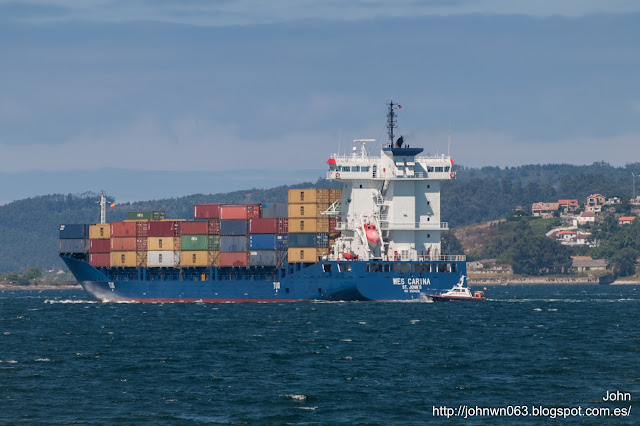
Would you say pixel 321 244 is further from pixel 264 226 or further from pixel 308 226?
pixel 264 226

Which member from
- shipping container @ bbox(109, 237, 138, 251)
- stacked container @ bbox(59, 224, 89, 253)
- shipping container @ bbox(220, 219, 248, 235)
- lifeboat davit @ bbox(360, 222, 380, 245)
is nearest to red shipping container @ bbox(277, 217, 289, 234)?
shipping container @ bbox(220, 219, 248, 235)

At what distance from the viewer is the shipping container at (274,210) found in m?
97.8

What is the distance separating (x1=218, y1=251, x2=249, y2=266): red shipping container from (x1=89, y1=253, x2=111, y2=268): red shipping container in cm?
1324

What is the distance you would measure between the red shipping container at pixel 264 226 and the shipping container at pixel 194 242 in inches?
209

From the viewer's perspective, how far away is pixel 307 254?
307 ft

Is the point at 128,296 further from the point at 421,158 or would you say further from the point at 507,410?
the point at 507,410

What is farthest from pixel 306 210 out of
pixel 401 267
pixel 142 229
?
pixel 142 229

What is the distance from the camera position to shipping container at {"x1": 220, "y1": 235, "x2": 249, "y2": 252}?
9894cm

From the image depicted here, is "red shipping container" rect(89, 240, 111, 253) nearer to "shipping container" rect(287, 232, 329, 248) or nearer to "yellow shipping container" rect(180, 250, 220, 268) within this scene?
"yellow shipping container" rect(180, 250, 220, 268)

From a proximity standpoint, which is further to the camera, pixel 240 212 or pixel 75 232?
pixel 75 232

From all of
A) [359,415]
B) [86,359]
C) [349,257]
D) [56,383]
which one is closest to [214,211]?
[349,257]

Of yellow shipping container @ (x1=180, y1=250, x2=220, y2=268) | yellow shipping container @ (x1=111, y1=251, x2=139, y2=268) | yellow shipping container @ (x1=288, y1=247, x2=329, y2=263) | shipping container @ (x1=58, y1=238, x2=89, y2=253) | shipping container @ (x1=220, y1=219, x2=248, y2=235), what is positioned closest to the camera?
yellow shipping container @ (x1=288, y1=247, x2=329, y2=263)

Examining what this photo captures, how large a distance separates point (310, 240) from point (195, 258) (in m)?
13.2

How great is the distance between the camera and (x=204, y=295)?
101m
